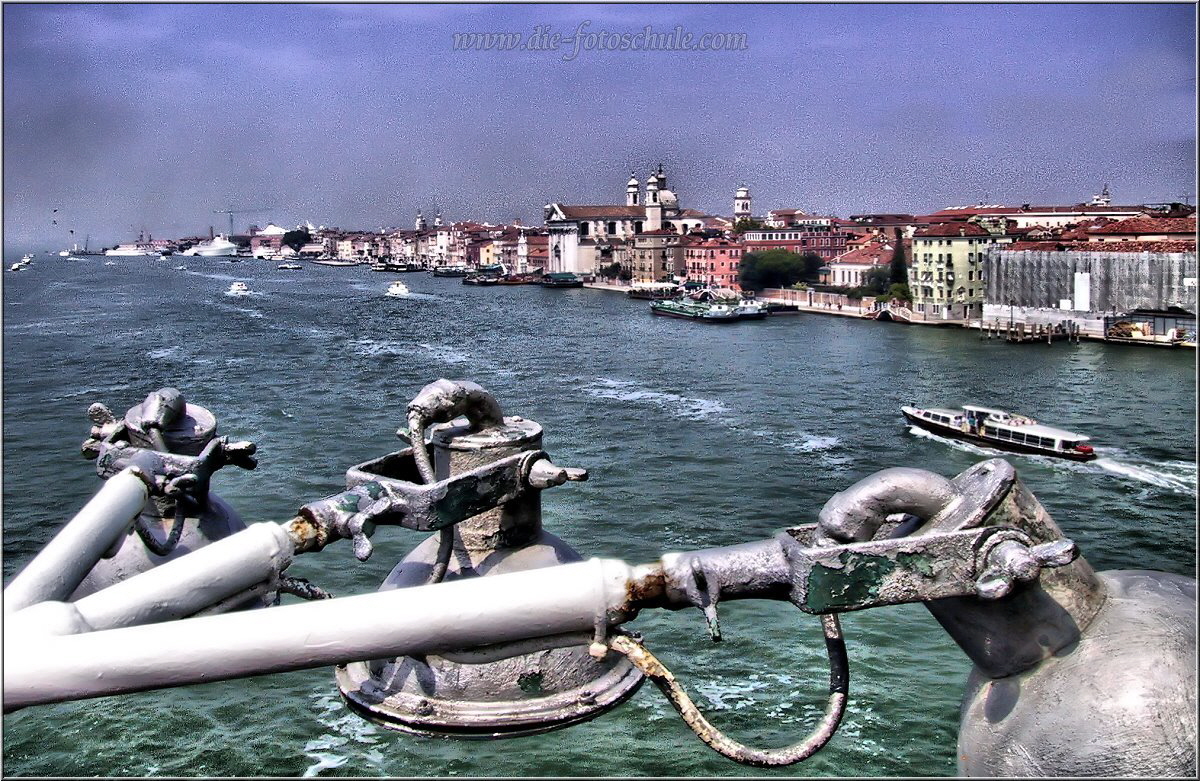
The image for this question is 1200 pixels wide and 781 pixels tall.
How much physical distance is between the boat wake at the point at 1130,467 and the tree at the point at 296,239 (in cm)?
15022

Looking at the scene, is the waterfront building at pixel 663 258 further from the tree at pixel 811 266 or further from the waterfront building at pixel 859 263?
the waterfront building at pixel 859 263

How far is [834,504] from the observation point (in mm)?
2713

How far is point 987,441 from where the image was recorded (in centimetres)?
2653

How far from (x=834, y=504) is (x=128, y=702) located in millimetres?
4563

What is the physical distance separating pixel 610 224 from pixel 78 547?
110854 mm

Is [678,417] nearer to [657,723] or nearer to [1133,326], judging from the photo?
[657,723]

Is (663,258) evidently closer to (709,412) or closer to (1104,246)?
(1104,246)

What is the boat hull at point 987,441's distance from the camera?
24844 millimetres

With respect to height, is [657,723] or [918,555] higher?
[918,555]

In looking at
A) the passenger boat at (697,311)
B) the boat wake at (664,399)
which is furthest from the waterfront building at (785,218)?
the boat wake at (664,399)

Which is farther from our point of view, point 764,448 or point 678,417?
point 678,417

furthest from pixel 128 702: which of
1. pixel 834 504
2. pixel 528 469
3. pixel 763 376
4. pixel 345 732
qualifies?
pixel 763 376

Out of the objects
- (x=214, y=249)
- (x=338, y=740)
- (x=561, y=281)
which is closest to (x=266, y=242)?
(x=214, y=249)

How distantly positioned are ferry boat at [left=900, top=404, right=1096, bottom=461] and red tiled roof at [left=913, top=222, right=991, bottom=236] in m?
33.4
